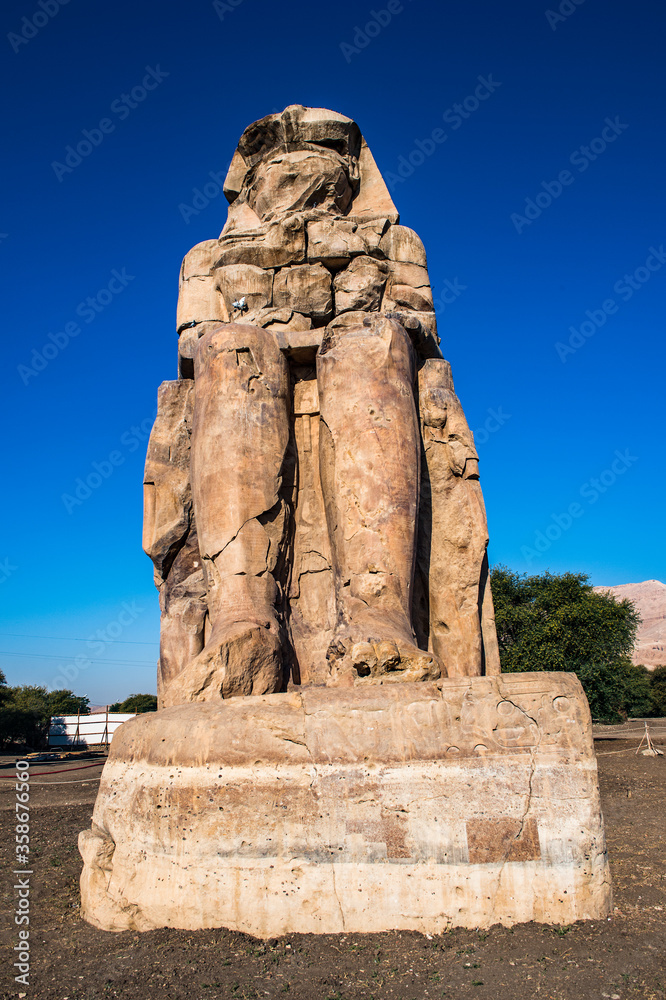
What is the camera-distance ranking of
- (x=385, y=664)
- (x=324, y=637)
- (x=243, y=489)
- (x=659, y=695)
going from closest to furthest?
(x=385, y=664) → (x=243, y=489) → (x=324, y=637) → (x=659, y=695)

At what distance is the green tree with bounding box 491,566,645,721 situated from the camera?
17.2 metres

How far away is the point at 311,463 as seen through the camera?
14.3 ft

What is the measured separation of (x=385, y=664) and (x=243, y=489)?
128 centimetres

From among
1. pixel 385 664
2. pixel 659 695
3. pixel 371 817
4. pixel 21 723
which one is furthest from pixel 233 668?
pixel 659 695

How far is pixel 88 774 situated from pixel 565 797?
9.69m

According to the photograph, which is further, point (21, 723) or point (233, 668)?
point (21, 723)

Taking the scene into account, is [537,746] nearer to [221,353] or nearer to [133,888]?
[133,888]

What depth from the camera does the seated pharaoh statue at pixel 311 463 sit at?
11.5ft

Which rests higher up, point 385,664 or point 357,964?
point 385,664

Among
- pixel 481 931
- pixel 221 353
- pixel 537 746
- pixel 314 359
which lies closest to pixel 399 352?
pixel 314 359

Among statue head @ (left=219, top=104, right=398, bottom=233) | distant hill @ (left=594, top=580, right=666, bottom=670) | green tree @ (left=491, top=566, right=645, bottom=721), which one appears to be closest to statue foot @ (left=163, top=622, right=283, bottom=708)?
statue head @ (left=219, top=104, right=398, bottom=233)

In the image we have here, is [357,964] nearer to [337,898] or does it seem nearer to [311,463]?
[337,898]

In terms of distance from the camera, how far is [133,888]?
275cm

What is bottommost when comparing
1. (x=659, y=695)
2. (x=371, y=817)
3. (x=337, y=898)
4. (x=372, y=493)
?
(x=659, y=695)
